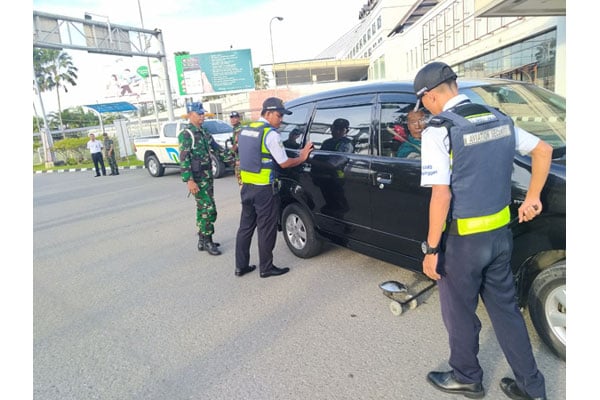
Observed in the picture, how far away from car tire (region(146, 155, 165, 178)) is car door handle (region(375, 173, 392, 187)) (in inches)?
473

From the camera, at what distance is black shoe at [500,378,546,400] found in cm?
224

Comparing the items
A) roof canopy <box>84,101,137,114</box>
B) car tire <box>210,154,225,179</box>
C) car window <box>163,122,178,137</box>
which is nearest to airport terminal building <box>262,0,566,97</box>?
car tire <box>210,154,225,179</box>

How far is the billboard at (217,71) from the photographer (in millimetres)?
28422

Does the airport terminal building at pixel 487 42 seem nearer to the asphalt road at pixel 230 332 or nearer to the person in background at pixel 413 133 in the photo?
the person in background at pixel 413 133

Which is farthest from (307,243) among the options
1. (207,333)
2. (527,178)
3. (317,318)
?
(527,178)

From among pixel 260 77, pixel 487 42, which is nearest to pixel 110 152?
pixel 487 42

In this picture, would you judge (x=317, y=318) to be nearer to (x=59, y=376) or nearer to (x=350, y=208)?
(x=350, y=208)

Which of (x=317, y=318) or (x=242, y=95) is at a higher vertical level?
(x=242, y=95)

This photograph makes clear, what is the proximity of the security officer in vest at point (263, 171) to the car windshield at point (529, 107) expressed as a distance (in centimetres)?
172

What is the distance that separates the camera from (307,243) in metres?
4.59

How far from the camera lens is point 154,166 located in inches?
559

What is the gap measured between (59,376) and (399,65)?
40.6 metres

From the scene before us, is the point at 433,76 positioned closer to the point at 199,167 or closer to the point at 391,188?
the point at 391,188

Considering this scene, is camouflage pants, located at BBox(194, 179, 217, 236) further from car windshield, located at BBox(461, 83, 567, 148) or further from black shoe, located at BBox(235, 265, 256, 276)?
car windshield, located at BBox(461, 83, 567, 148)
